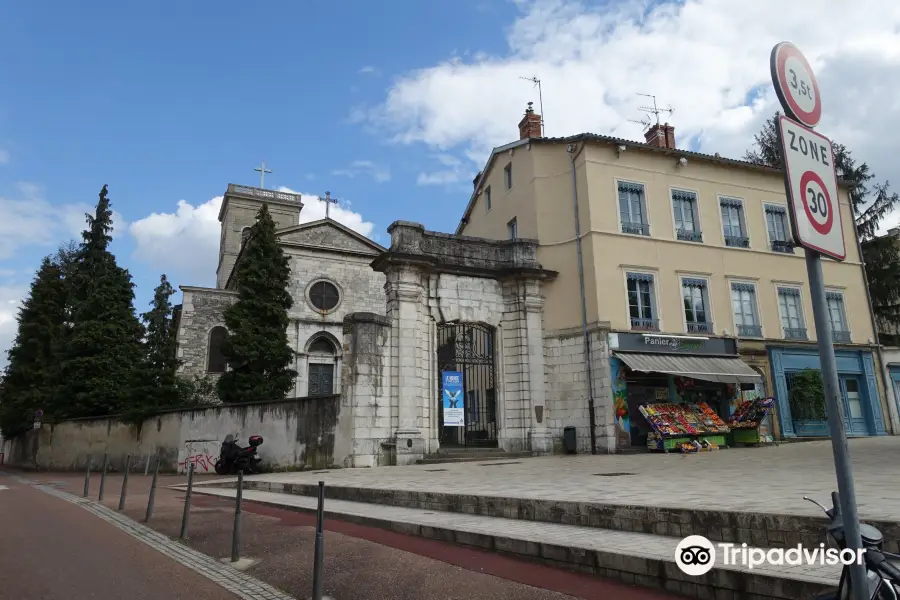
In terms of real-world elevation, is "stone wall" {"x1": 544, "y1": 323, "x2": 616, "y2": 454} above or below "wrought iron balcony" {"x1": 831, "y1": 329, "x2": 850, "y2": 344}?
below

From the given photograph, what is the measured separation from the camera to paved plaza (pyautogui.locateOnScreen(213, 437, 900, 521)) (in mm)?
6047

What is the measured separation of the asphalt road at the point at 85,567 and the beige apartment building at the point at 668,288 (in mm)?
13007

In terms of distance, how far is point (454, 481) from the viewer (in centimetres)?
1051

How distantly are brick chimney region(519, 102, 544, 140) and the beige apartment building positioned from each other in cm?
6

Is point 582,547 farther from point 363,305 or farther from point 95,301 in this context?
point 95,301

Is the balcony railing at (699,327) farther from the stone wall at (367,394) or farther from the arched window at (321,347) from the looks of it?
the arched window at (321,347)

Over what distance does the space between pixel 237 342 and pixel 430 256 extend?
864 centimetres

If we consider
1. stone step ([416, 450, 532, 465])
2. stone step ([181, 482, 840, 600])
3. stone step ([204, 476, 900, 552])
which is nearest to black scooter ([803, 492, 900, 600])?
stone step ([181, 482, 840, 600])

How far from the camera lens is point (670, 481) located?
8.80 m

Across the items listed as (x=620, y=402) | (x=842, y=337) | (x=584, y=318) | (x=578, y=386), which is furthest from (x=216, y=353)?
(x=842, y=337)

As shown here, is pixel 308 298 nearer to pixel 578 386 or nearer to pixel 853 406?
pixel 578 386

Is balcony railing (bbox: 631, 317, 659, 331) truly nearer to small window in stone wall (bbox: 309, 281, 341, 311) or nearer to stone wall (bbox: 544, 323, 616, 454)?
stone wall (bbox: 544, 323, 616, 454)

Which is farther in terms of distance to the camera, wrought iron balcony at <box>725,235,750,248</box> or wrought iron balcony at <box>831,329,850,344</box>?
wrought iron balcony at <box>831,329,850,344</box>

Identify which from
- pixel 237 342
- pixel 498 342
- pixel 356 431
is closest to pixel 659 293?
pixel 498 342
